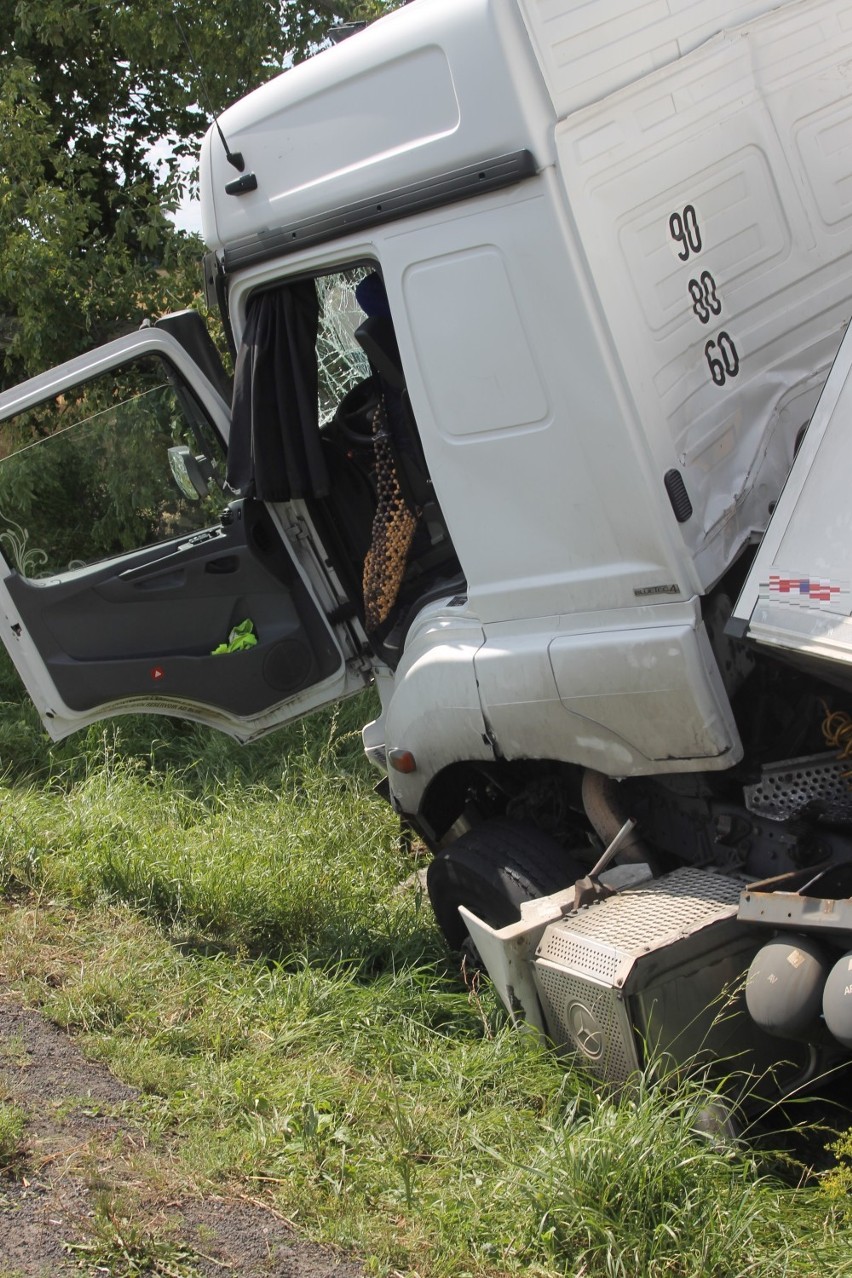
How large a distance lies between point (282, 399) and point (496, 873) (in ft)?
5.62

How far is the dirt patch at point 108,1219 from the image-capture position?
315 centimetres

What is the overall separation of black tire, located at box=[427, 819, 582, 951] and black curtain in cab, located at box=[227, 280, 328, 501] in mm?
1281

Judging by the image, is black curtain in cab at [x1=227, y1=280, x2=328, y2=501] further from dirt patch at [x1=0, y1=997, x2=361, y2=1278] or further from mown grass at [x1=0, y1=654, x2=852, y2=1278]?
dirt patch at [x1=0, y1=997, x2=361, y2=1278]

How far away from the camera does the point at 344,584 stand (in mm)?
4973

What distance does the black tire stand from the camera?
409cm

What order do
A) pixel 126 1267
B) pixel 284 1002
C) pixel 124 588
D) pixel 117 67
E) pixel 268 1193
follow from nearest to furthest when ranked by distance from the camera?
1. pixel 126 1267
2. pixel 268 1193
3. pixel 284 1002
4. pixel 124 588
5. pixel 117 67

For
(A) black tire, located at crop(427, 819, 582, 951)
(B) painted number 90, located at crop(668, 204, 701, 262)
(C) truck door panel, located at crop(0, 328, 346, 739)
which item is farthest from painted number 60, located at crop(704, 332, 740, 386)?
(C) truck door panel, located at crop(0, 328, 346, 739)

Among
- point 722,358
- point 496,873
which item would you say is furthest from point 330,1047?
point 722,358

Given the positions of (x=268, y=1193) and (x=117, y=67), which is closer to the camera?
(x=268, y=1193)

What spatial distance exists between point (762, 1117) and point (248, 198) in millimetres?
3203

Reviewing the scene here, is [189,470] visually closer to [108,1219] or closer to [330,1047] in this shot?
[330,1047]

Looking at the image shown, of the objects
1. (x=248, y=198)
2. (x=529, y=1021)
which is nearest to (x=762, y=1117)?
(x=529, y=1021)

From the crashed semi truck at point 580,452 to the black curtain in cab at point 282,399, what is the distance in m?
0.01

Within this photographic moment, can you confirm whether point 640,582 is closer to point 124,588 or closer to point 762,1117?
point 762,1117
